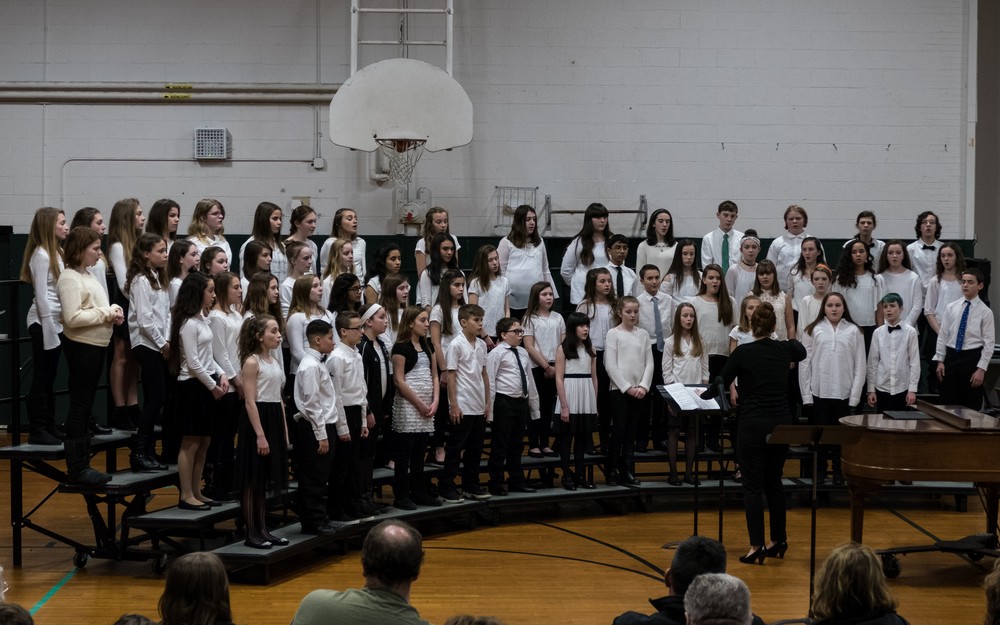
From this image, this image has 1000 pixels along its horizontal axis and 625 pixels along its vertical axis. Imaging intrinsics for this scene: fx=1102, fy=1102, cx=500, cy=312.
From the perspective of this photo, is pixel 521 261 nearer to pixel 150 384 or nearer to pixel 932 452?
pixel 150 384

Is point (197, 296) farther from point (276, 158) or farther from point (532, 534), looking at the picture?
point (276, 158)

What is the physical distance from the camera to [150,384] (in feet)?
22.5


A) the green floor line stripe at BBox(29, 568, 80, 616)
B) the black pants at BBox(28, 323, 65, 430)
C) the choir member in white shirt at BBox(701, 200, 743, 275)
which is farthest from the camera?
the choir member in white shirt at BBox(701, 200, 743, 275)

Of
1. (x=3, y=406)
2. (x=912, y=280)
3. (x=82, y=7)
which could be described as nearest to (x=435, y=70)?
(x=82, y=7)

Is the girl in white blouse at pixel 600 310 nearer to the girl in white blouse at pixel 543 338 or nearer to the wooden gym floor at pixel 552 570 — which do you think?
the girl in white blouse at pixel 543 338

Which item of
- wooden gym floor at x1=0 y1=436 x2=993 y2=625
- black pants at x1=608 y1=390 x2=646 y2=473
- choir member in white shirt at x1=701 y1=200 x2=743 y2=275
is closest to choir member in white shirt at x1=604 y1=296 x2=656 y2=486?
black pants at x1=608 y1=390 x2=646 y2=473

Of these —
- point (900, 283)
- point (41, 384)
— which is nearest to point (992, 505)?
point (900, 283)

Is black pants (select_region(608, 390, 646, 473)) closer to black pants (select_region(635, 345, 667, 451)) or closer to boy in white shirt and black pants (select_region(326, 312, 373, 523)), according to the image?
black pants (select_region(635, 345, 667, 451))

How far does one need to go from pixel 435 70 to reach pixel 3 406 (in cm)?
574

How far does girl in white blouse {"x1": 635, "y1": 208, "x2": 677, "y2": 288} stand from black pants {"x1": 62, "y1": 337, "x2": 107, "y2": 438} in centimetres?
473

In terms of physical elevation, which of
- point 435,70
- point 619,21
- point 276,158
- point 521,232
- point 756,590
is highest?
point 619,21

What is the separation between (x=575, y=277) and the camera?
9.41 m

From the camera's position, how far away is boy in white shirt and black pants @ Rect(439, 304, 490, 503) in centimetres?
783

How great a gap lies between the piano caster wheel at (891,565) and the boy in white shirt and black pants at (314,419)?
3.39 meters
